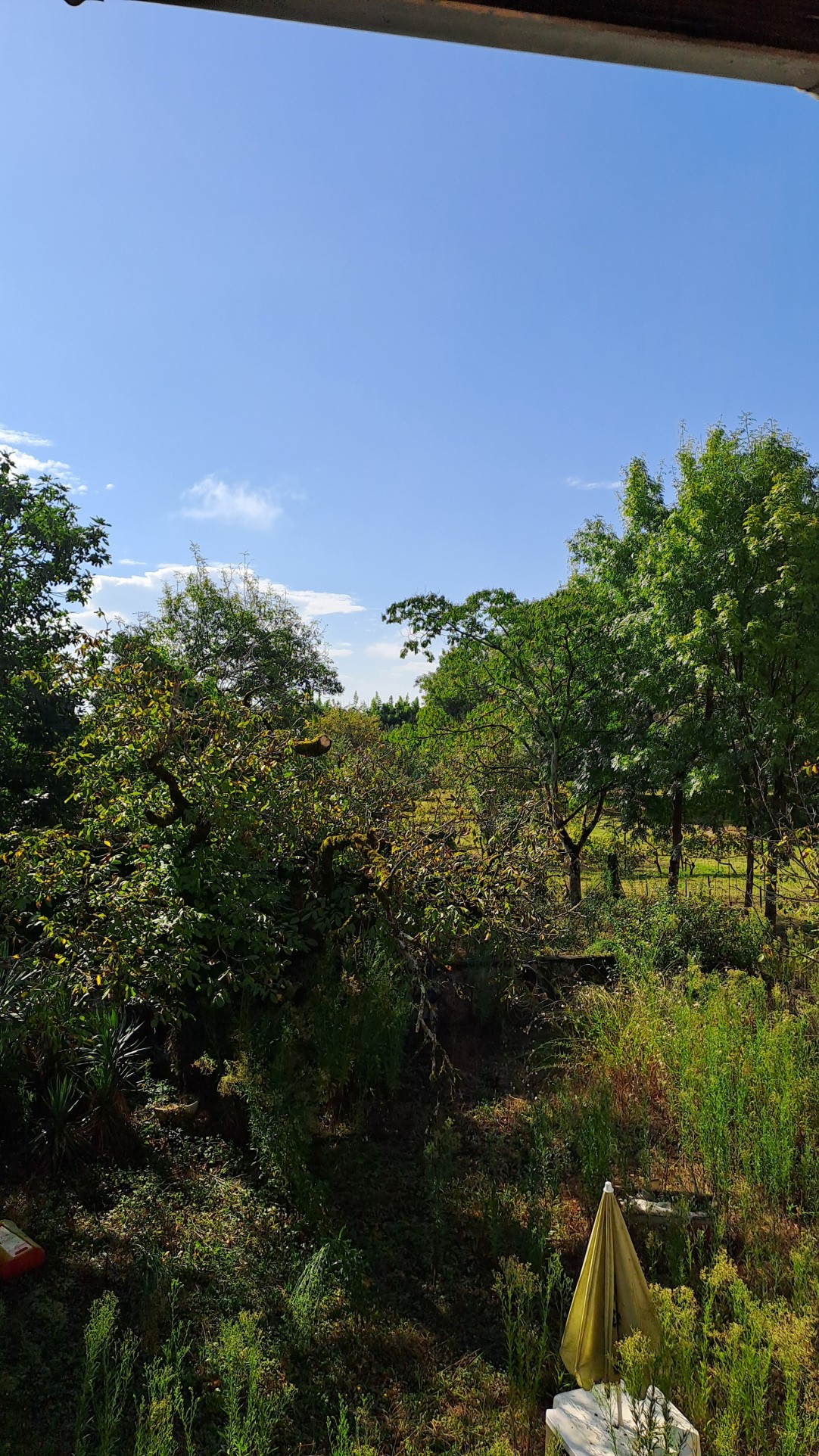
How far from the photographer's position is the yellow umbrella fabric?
279cm

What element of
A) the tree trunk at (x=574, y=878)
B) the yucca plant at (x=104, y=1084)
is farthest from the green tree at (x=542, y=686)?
the yucca plant at (x=104, y=1084)

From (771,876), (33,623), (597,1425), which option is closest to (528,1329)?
(597,1425)

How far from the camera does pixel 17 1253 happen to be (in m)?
3.37

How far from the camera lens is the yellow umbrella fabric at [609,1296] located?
2.79m

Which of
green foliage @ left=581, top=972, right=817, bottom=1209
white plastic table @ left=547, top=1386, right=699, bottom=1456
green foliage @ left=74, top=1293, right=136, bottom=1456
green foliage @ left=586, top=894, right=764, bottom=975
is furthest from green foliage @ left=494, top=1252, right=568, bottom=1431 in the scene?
green foliage @ left=586, top=894, right=764, bottom=975

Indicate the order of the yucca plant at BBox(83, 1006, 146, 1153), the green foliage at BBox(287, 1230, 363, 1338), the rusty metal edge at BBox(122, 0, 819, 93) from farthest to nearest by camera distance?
the yucca plant at BBox(83, 1006, 146, 1153) < the green foliage at BBox(287, 1230, 363, 1338) < the rusty metal edge at BBox(122, 0, 819, 93)

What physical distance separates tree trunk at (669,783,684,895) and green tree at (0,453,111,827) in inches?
289

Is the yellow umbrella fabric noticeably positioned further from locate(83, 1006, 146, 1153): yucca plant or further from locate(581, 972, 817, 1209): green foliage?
locate(83, 1006, 146, 1153): yucca plant

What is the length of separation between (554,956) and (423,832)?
2.32 meters

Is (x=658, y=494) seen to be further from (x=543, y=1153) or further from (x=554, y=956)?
(x=543, y=1153)

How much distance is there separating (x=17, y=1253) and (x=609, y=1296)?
2494 millimetres

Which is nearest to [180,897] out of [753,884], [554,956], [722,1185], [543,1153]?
[543,1153]

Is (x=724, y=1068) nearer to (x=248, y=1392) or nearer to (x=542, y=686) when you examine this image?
(x=248, y=1392)

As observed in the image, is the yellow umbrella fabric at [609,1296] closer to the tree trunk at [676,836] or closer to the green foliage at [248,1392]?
the green foliage at [248,1392]
